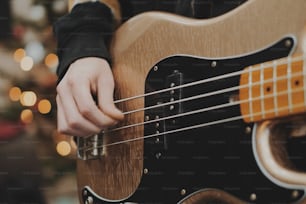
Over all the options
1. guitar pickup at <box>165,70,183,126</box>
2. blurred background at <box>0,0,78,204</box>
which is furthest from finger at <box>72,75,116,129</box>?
blurred background at <box>0,0,78,204</box>

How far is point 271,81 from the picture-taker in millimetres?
583

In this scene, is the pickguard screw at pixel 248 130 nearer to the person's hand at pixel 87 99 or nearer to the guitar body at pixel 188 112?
the guitar body at pixel 188 112

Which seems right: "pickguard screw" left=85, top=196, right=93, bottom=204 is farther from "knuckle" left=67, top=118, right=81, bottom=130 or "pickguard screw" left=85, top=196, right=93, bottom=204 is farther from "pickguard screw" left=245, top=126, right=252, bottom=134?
"pickguard screw" left=245, top=126, right=252, bottom=134

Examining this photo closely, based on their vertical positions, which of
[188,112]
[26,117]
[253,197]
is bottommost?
[253,197]

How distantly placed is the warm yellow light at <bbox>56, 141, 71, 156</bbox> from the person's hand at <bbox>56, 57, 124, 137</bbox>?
56 centimetres

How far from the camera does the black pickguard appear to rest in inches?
24.1

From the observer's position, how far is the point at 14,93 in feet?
4.65

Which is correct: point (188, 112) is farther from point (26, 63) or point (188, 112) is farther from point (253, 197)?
point (26, 63)

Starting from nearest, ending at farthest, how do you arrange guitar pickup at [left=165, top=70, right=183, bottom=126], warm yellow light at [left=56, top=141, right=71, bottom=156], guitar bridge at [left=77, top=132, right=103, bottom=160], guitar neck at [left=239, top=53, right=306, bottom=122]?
1. guitar neck at [left=239, top=53, right=306, bottom=122]
2. guitar pickup at [left=165, top=70, right=183, bottom=126]
3. guitar bridge at [left=77, top=132, right=103, bottom=160]
4. warm yellow light at [left=56, top=141, right=71, bottom=156]

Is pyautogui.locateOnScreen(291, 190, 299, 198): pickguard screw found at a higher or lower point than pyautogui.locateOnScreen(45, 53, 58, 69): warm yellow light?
lower

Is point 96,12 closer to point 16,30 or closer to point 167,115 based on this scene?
point 167,115

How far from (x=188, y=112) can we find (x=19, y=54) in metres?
0.86

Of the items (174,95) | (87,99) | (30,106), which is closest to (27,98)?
(30,106)

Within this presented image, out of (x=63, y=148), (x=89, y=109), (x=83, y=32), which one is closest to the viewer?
(x=89, y=109)
